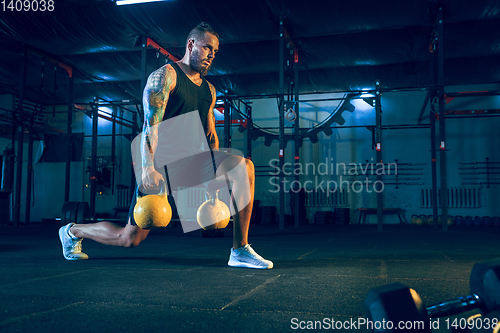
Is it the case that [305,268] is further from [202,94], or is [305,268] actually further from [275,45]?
[275,45]

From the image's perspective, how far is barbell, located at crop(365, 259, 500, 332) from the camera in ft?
1.90

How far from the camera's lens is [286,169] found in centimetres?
929

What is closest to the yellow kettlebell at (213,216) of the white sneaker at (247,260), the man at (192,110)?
the man at (192,110)

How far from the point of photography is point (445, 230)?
5566 mm

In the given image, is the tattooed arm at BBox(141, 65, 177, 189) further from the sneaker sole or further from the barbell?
the barbell

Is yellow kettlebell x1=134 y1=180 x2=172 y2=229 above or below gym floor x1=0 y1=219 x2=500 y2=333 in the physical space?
above

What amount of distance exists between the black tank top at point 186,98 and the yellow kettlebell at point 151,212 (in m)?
0.49

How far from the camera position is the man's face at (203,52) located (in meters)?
2.00

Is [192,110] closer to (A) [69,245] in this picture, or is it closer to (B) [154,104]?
(B) [154,104]

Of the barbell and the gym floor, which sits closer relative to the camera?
the barbell

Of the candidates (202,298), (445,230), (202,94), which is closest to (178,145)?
(202,94)

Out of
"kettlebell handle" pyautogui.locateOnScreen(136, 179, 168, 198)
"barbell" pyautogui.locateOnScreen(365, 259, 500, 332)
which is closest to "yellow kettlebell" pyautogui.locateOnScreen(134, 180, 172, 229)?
"kettlebell handle" pyautogui.locateOnScreen(136, 179, 168, 198)

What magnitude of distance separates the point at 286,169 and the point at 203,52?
24.2ft

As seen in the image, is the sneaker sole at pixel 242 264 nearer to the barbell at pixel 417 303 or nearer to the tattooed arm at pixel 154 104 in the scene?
the tattooed arm at pixel 154 104
